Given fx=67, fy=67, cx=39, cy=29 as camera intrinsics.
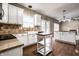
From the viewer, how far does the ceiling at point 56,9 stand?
1.03 metres

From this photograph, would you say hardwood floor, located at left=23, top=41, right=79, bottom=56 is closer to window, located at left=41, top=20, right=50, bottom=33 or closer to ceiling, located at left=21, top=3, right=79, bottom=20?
window, located at left=41, top=20, right=50, bottom=33

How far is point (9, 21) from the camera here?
1.17 meters

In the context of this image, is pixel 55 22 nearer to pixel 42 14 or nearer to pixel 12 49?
pixel 42 14

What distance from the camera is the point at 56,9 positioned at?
3.75 ft

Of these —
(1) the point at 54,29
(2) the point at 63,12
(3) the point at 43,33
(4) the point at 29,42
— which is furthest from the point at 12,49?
(2) the point at 63,12

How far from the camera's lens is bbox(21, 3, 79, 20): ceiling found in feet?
3.39

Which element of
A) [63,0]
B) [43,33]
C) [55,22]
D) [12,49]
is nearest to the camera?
[12,49]

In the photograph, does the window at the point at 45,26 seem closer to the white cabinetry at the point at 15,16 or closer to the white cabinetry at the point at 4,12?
the white cabinetry at the point at 15,16

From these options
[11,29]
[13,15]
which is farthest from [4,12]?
[11,29]

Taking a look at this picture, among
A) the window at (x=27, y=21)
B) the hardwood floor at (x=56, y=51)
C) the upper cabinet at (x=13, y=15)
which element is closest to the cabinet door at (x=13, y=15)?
the upper cabinet at (x=13, y=15)

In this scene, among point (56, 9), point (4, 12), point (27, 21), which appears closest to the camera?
point (4, 12)

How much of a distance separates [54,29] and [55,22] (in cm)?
15

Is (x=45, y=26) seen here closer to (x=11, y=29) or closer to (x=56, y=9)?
(x=56, y=9)

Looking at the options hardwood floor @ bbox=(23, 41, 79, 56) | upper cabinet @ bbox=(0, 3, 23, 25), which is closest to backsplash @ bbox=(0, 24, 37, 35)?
upper cabinet @ bbox=(0, 3, 23, 25)
